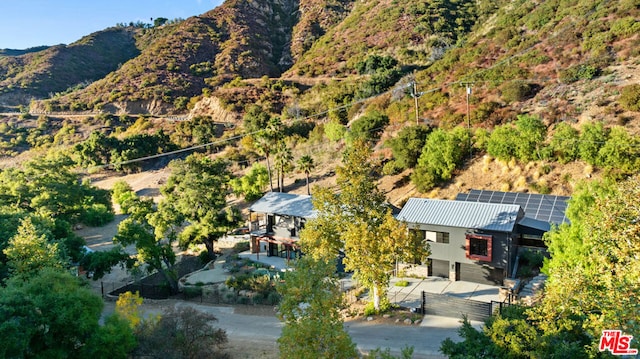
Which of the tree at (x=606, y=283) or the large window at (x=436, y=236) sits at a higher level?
the tree at (x=606, y=283)

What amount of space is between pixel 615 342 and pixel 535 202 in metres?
24.9

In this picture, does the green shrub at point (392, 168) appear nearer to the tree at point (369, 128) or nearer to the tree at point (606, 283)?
the tree at point (369, 128)

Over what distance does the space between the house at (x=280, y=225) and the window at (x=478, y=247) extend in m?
12.3

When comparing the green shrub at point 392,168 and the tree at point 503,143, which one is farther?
the green shrub at point 392,168

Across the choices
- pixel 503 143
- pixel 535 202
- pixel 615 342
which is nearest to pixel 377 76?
pixel 503 143

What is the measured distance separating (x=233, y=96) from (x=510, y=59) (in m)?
55.1

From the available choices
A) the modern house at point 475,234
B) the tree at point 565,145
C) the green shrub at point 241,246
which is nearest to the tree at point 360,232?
the modern house at point 475,234

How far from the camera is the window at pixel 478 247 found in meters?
26.6

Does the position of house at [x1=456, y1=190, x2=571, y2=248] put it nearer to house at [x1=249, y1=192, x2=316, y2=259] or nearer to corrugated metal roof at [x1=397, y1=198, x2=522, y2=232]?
corrugated metal roof at [x1=397, y1=198, x2=522, y2=232]

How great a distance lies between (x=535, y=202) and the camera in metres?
33.7

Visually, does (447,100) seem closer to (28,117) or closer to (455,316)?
(455,316)

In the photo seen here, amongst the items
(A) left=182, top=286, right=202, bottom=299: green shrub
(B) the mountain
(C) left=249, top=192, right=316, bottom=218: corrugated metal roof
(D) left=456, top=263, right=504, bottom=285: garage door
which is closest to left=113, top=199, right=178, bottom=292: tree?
(A) left=182, top=286, right=202, bottom=299: green shrub

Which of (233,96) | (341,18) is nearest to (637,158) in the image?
(233,96)

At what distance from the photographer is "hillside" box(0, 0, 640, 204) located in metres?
48.0
